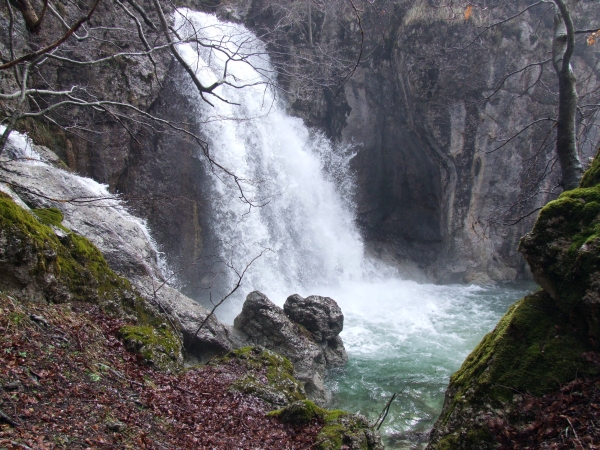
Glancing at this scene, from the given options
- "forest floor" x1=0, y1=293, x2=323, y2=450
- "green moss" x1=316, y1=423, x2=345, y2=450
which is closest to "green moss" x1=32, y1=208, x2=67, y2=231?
"forest floor" x1=0, y1=293, x2=323, y2=450

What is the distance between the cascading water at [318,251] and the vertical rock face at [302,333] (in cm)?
53

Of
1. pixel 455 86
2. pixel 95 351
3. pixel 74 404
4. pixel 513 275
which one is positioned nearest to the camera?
pixel 74 404

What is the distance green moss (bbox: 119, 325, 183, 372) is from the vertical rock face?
3.34 metres

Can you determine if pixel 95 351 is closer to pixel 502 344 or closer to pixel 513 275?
pixel 502 344

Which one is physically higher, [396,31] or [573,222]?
[396,31]

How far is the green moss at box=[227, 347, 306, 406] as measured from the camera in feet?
18.1

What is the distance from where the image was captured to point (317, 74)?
16922 mm

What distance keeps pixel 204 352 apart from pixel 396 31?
47.2 feet

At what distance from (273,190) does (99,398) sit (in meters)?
11.8

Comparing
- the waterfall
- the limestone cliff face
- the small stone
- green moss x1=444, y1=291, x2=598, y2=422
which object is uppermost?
the limestone cliff face

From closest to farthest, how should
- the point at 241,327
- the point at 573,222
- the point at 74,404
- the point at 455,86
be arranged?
the point at 74,404
the point at 573,222
the point at 241,327
the point at 455,86

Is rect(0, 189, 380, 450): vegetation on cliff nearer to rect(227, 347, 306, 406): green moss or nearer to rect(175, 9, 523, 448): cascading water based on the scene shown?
rect(227, 347, 306, 406): green moss

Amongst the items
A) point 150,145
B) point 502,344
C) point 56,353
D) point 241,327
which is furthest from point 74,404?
point 150,145

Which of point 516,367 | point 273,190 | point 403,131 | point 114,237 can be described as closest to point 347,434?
point 516,367
